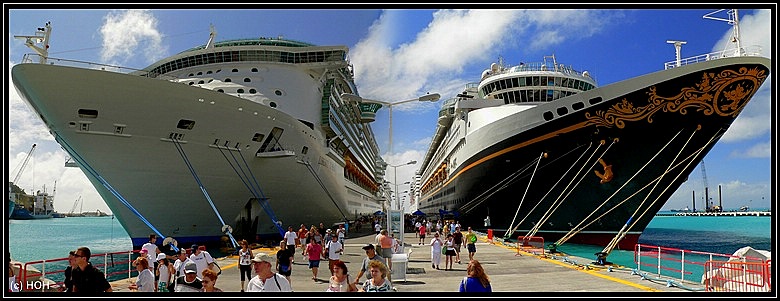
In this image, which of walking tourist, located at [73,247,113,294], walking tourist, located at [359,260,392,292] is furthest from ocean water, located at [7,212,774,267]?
walking tourist, located at [359,260,392,292]

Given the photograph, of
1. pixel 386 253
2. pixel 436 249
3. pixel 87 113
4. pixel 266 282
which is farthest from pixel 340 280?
pixel 87 113

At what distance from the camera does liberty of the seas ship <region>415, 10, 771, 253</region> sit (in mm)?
19141

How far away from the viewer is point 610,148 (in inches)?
820

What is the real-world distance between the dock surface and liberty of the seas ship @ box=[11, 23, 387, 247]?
571 centimetres

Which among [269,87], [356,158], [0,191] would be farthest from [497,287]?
[356,158]

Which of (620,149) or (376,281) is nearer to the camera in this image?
(376,281)

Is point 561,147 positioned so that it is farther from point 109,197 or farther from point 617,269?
point 109,197

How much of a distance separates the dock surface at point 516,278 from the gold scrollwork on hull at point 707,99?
770 cm

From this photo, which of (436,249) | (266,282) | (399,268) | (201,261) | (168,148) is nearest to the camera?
(266,282)

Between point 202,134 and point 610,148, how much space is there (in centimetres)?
1652

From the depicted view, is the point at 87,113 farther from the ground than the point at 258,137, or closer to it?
farther from the ground

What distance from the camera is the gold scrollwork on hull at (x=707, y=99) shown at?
18.3 m

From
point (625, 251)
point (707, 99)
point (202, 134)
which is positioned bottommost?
point (625, 251)

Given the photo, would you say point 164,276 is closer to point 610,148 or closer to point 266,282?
point 266,282
